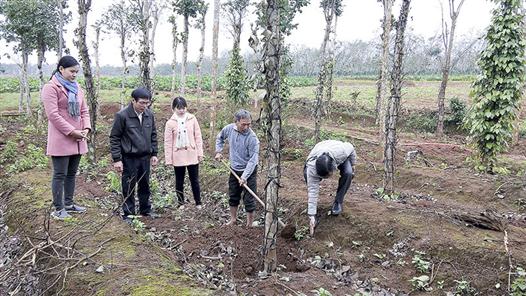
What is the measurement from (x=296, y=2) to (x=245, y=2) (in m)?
12.4

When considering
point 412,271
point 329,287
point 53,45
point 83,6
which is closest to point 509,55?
point 412,271

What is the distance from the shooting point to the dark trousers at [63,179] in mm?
4805

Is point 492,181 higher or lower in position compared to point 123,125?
lower

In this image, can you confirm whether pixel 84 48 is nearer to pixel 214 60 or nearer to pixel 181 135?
pixel 181 135

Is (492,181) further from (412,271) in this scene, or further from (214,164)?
(214,164)

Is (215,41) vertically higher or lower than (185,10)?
lower

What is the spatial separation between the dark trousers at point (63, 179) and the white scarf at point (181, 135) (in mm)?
1525

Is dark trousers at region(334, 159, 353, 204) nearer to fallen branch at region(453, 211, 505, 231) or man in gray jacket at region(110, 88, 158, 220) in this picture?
fallen branch at region(453, 211, 505, 231)

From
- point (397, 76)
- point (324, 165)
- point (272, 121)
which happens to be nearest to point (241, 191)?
point (324, 165)

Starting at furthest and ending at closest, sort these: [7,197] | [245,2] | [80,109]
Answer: [245,2] < [7,197] < [80,109]

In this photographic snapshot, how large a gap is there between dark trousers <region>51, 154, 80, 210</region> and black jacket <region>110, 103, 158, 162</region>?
1.72 ft

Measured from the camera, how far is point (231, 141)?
5750 mm

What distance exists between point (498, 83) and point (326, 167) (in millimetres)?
7232

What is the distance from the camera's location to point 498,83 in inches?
399
